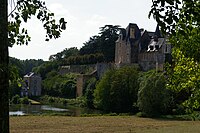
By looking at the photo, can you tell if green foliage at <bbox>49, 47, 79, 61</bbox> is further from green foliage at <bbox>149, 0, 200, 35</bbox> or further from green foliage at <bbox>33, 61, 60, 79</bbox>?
green foliage at <bbox>149, 0, 200, 35</bbox>

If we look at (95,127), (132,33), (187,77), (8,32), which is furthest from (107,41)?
(8,32)

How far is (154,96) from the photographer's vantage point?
4162 centimetres

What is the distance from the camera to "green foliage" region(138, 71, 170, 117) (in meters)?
41.5

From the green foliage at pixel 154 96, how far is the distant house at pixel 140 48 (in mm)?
19047

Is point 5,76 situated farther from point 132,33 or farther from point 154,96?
point 132,33

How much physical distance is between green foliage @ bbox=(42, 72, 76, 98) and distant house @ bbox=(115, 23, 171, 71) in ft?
33.5

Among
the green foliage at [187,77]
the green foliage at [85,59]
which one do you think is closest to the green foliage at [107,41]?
the green foliage at [85,59]

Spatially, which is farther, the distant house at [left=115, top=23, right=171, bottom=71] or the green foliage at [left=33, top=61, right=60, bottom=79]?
the green foliage at [left=33, top=61, right=60, bottom=79]

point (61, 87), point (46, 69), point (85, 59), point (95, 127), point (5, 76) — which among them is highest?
point (85, 59)

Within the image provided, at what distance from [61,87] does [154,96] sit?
34.3 metres

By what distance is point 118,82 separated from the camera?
5066cm

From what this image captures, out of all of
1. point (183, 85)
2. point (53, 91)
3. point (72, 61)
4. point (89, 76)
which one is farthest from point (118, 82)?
point (72, 61)

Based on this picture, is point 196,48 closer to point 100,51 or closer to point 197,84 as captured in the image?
point 197,84

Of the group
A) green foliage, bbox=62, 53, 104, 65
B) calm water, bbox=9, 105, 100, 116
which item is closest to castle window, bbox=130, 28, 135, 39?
green foliage, bbox=62, 53, 104, 65
